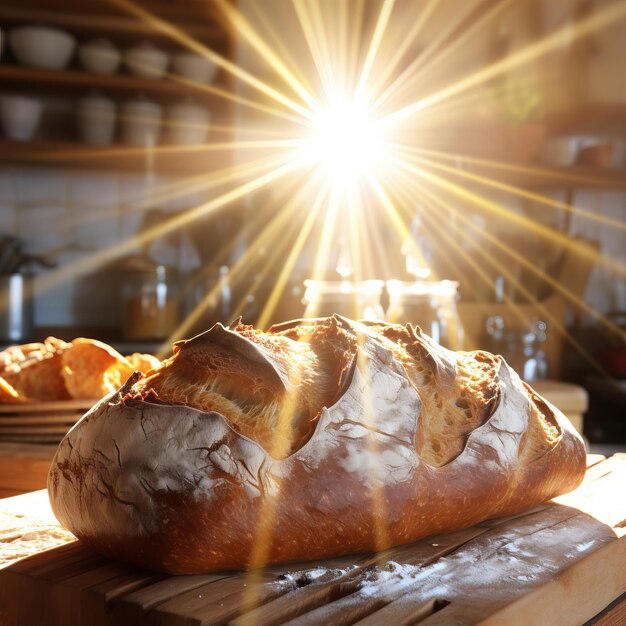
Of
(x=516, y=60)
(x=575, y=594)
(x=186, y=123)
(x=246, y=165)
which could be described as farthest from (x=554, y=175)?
(x=575, y=594)

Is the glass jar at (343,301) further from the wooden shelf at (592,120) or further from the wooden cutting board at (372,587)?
the wooden shelf at (592,120)


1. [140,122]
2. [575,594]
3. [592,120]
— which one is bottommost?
[575,594]

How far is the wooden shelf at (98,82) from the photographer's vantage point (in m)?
2.75

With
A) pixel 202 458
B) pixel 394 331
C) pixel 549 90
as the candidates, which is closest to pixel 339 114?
pixel 549 90

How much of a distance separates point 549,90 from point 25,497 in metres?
3.14

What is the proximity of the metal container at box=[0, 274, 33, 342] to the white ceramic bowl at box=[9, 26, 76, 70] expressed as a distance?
28.3 inches

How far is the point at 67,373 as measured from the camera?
4.12 feet

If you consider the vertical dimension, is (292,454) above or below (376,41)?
below

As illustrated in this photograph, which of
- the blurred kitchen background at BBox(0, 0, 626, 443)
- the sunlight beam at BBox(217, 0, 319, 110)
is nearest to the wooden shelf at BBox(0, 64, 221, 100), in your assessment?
the blurred kitchen background at BBox(0, 0, 626, 443)

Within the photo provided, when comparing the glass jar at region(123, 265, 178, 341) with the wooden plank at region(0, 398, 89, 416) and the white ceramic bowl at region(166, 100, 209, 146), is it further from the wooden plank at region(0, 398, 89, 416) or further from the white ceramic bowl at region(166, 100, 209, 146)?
the wooden plank at region(0, 398, 89, 416)

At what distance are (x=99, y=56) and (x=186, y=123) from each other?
0.36m

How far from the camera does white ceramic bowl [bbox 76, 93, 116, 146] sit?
2.78 metres

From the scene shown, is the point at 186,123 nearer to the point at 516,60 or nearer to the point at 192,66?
the point at 192,66

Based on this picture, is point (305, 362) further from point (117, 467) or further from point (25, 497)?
point (25, 497)
